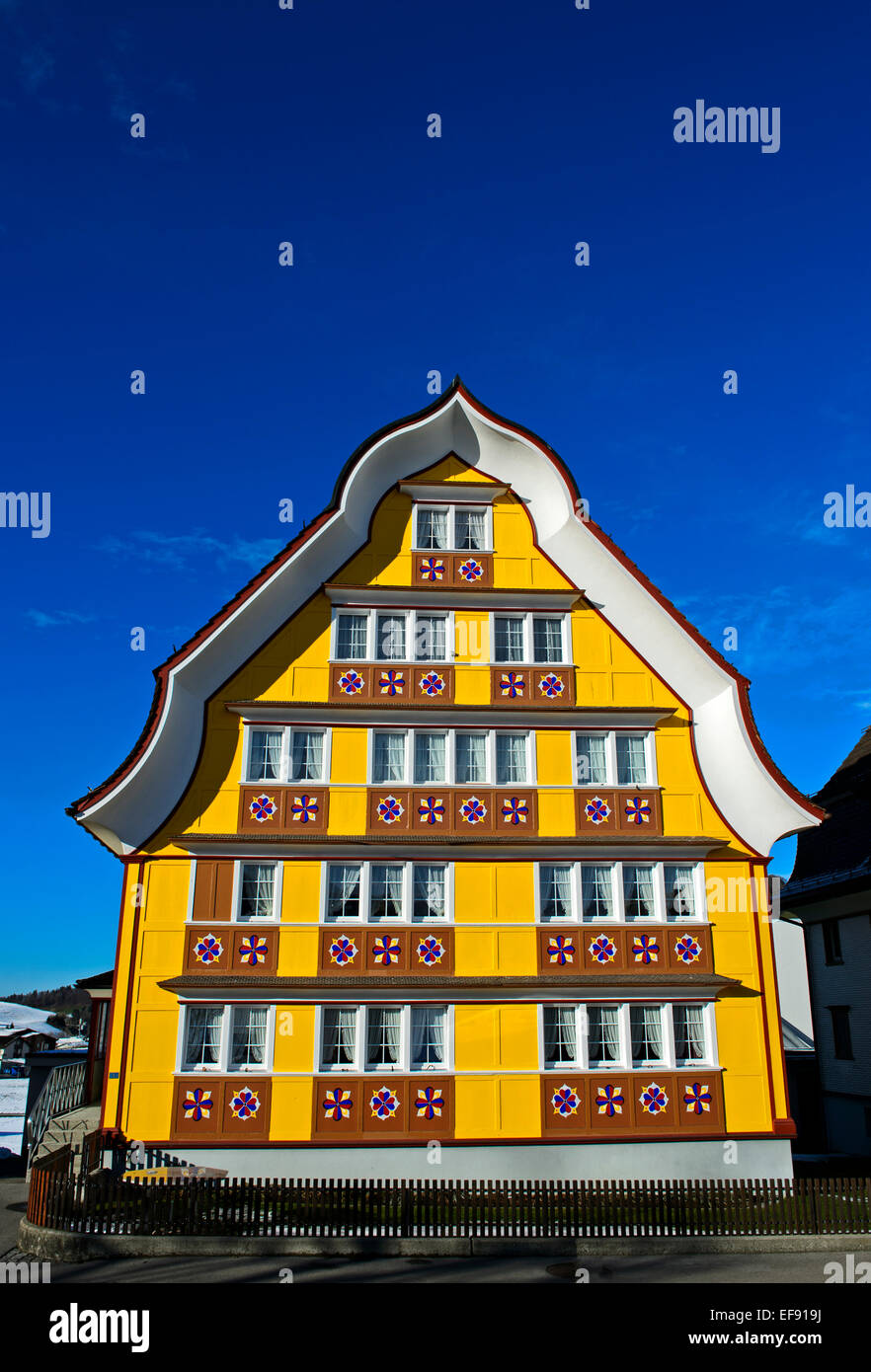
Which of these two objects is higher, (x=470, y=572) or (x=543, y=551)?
A: (x=543, y=551)

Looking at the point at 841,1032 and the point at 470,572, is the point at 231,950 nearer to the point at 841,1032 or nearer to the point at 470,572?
the point at 470,572

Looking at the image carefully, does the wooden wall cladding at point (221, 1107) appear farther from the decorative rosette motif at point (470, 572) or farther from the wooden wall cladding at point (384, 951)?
the decorative rosette motif at point (470, 572)

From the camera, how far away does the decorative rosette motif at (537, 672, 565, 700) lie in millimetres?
19703

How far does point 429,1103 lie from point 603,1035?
350cm

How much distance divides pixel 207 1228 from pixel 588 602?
43.8 ft

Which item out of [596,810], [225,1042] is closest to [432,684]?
[596,810]

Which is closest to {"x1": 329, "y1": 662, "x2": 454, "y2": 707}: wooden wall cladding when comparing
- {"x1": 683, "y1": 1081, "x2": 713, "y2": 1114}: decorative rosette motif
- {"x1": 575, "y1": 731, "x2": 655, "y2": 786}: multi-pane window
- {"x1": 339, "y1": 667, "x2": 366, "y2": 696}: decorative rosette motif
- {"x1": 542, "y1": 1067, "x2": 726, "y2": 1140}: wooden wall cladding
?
{"x1": 339, "y1": 667, "x2": 366, "y2": 696}: decorative rosette motif

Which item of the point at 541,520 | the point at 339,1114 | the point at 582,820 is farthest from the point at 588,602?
the point at 339,1114

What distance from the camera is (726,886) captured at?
19.0 meters

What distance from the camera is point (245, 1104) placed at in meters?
16.9

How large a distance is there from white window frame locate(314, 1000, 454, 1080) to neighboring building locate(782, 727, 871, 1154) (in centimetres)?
1097

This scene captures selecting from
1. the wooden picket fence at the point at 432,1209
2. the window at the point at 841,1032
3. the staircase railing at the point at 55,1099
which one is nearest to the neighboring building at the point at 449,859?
the wooden picket fence at the point at 432,1209

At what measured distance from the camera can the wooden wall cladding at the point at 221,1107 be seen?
661 inches

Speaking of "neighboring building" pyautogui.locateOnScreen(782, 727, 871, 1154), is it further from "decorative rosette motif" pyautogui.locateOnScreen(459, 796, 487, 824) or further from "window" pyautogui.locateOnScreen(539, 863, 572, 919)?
"decorative rosette motif" pyautogui.locateOnScreen(459, 796, 487, 824)
